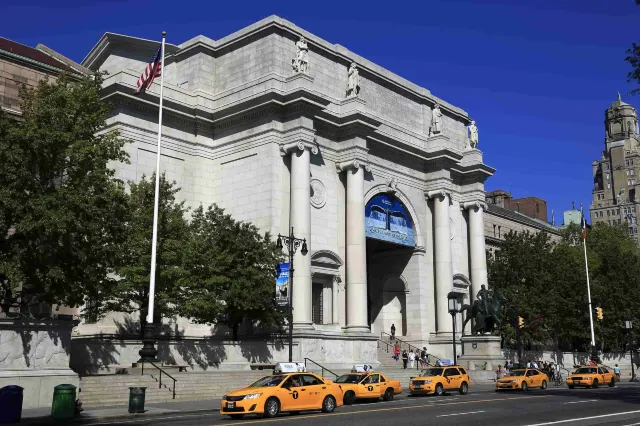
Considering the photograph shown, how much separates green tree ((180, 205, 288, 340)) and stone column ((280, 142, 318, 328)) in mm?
3397

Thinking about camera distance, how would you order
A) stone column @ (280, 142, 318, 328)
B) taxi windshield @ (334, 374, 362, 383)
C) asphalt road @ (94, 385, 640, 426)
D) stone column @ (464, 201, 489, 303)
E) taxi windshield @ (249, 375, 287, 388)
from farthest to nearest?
stone column @ (464, 201, 489, 303) < stone column @ (280, 142, 318, 328) < taxi windshield @ (334, 374, 362, 383) < taxi windshield @ (249, 375, 287, 388) < asphalt road @ (94, 385, 640, 426)

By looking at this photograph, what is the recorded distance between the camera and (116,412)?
2450 cm

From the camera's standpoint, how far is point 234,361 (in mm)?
39438

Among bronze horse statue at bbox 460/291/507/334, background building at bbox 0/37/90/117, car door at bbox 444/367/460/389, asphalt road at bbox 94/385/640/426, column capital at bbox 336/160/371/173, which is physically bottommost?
asphalt road at bbox 94/385/640/426

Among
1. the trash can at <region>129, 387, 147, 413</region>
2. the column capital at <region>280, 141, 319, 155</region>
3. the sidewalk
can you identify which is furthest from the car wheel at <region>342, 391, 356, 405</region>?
the column capital at <region>280, 141, 319, 155</region>

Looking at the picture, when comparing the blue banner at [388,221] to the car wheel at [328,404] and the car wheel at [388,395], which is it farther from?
the car wheel at [328,404]

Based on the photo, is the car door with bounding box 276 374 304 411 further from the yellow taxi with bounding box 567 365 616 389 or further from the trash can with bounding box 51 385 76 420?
the yellow taxi with bounding box 567 365 616 389

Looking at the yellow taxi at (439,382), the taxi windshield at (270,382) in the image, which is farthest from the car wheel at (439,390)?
the taxi windshield at (270,382)

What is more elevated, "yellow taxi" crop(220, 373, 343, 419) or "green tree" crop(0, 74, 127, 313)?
"green tree" crop(0, 74, 127, 313)

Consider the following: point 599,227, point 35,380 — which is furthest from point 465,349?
point 599,227

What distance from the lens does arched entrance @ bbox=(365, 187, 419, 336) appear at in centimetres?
5586

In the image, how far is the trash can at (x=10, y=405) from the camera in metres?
20.9

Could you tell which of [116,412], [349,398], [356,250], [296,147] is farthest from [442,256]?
[116,412]

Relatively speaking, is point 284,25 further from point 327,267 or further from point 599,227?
point 599,227
